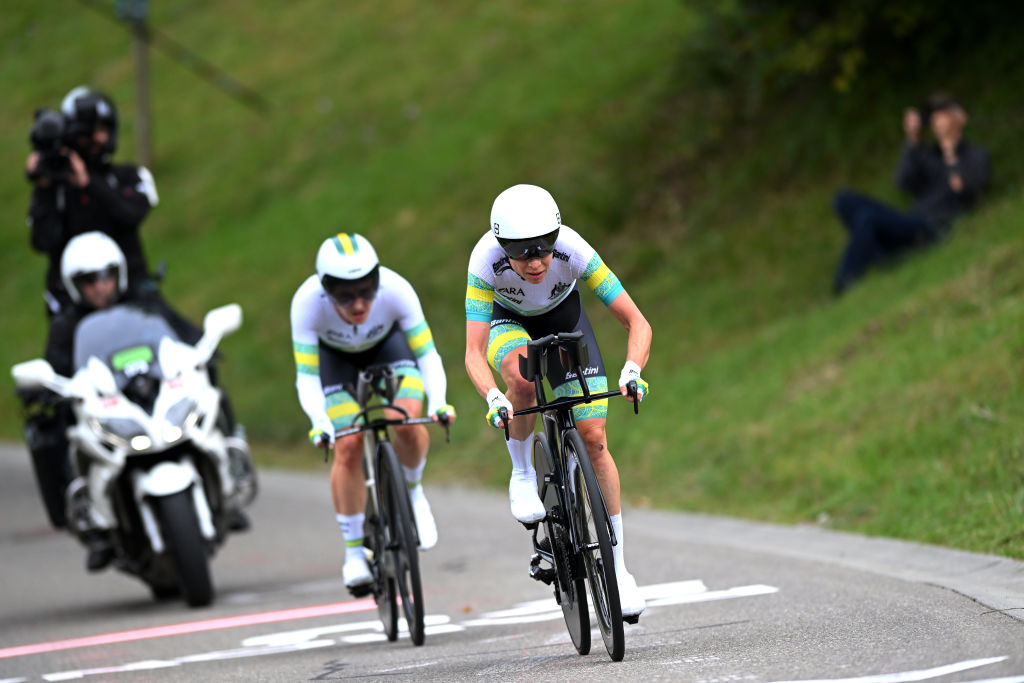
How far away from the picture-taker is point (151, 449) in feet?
30.8

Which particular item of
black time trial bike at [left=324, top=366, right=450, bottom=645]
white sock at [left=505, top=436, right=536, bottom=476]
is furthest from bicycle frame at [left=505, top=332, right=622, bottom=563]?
black time trial bike at [left=324, top=366, right=450, bottom=645]

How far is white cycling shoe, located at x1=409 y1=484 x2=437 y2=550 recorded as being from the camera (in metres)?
7.81

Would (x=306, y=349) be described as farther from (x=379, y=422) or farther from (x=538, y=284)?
(x=538, y=284)

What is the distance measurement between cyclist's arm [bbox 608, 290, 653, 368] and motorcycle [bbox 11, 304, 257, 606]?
3624 millimetres

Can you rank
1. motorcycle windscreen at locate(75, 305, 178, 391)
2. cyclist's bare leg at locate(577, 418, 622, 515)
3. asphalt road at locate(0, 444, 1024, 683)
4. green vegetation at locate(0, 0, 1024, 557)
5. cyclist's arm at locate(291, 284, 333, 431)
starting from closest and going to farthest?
1. asphalt road at locate(0, 444, 1024, 683)
2. cyclist's bare leg at locate(577, 418, 622, 515)
3. cyclist's arm at locate(291, 284, 333, 431)
4. motorcycle windscreen at locate(75, 305, 178, 391)
5. green vegetation at locate(0, 0, 1024, 557)

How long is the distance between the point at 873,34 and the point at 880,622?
13218 millimetres

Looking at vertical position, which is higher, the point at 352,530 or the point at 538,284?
the point at 538,284

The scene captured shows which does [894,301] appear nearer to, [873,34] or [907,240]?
[907,240]

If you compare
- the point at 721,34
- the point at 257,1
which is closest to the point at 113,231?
the point at 721,34

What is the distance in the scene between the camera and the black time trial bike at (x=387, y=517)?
296 inches

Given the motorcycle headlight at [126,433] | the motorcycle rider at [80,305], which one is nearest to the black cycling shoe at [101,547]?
the motorcycle rider at [80,305]

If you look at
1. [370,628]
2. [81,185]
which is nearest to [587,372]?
[370,628]

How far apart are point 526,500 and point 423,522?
1104mm

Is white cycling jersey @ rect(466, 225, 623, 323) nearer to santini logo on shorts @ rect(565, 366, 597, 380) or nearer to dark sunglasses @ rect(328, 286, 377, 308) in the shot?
santini logo on shorts @ rect(565, 366, 597, 380)
